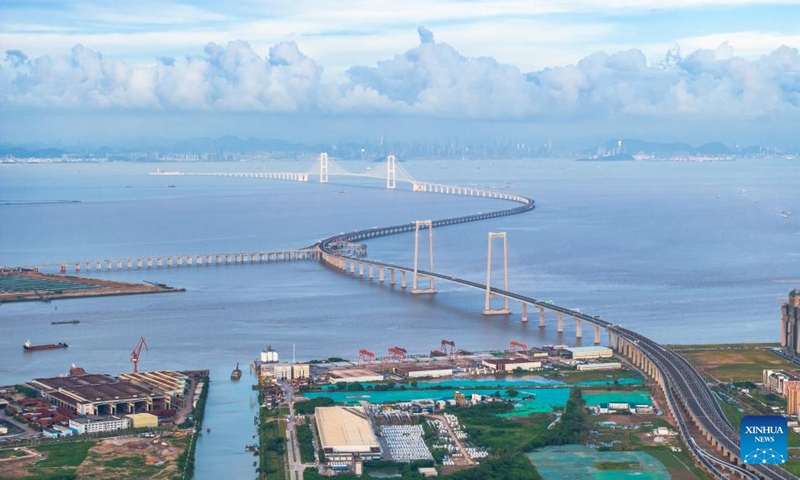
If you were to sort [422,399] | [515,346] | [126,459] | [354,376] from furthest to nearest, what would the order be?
[515,346]
[354,376]
[422,399]
[126,459]

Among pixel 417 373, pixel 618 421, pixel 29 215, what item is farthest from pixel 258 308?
pixel 29 215

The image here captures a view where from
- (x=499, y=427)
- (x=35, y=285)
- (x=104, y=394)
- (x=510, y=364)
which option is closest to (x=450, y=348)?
(x=510, y=364)

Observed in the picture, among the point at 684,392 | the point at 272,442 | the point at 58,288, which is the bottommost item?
the point at 272,442

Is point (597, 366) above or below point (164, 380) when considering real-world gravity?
above

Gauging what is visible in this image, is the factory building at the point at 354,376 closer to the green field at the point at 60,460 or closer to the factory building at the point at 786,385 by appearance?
the green field at the point at 60,460

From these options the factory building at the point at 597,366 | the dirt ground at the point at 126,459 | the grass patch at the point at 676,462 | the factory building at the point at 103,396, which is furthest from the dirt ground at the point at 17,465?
the factory building at the point at 597,366

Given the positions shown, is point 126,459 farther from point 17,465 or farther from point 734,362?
point 734,362

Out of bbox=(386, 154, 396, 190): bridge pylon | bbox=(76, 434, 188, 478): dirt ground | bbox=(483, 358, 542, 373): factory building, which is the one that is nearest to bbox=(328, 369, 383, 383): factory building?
bbox=(483, 358, 542, 373): factory building
